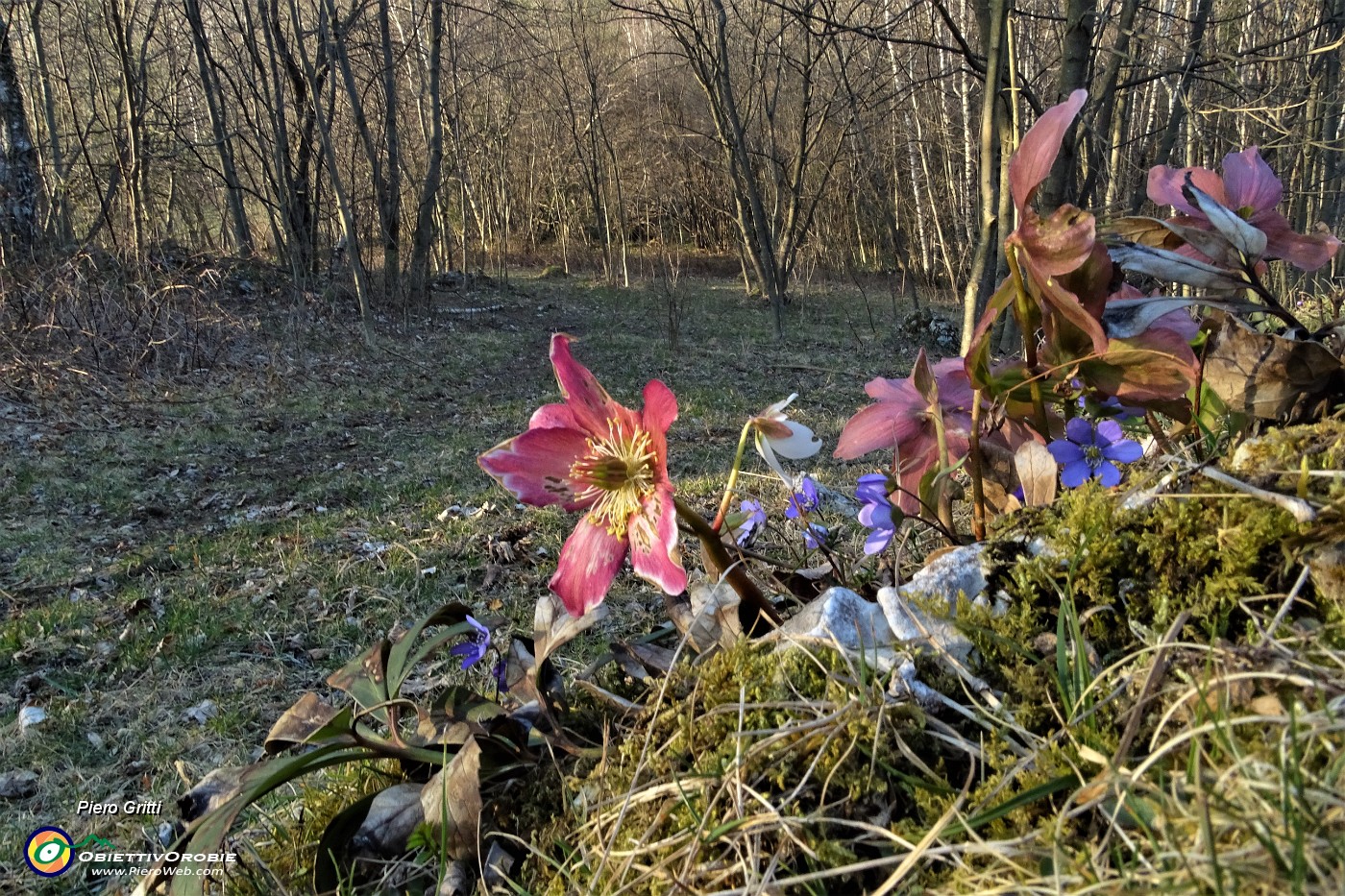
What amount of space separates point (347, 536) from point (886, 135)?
571 inches

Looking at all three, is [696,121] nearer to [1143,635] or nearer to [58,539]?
[58,539]

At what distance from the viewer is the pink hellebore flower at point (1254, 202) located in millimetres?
767

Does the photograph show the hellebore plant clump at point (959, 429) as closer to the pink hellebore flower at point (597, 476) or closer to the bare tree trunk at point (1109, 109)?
the pink hellebore flower at point (597, 476)

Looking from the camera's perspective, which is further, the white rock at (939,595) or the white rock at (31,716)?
the white rock at (31,716)

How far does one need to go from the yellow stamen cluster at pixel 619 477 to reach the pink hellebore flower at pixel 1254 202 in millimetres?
545

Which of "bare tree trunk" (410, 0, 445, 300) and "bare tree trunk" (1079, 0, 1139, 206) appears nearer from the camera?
"bare tree trunk" (1079, 0, 1139, 206)

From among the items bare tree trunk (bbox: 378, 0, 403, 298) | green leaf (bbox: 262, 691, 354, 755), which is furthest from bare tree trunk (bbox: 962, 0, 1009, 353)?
bare tree trunk (bbox: 378, 0, 403, 298)

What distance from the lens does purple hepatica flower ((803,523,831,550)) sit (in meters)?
0.86

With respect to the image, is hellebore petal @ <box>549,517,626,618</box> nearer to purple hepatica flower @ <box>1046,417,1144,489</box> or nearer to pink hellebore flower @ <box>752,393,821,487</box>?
pink hellebore flower @ <box>752,393,821,487</box>

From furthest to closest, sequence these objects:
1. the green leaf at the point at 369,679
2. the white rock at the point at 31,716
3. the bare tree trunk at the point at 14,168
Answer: the bare tree trunk at the point at 14,168 < the white rock at the point at 31,716 < the green leaf at the point at 369,679

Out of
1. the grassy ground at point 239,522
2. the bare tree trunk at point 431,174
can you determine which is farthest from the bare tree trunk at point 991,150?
the bare tree trunk at point 431,174

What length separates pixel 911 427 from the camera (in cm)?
77

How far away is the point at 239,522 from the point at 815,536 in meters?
3.65

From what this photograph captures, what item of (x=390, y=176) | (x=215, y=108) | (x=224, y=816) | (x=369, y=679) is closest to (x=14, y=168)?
(x=215, y=108)
